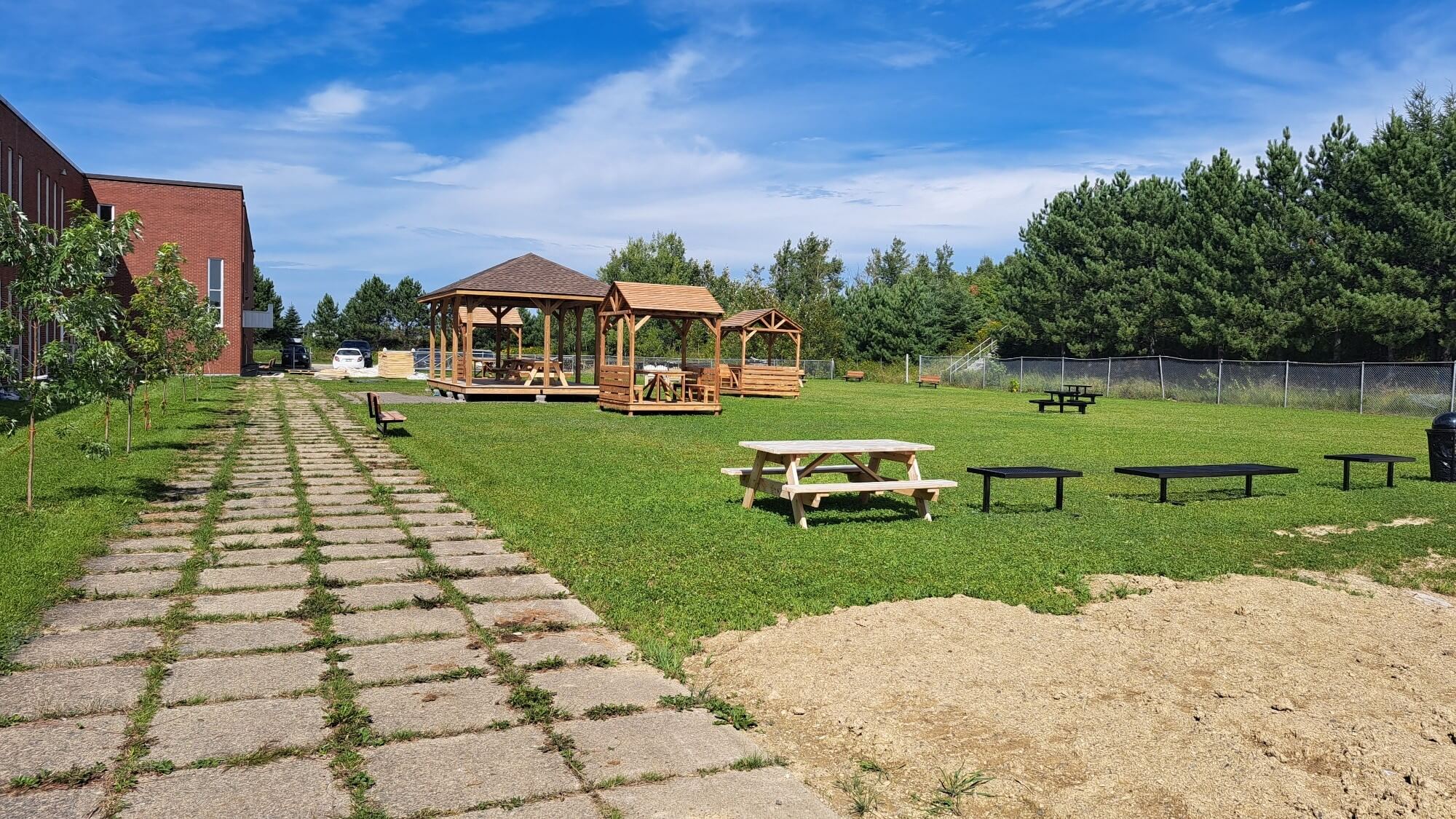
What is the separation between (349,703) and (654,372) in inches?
Result: 855

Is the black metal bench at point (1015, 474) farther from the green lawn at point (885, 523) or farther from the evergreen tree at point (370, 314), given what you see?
the evergreen tree at point (370, 314)

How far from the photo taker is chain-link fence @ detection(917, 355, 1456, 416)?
94.3 feet

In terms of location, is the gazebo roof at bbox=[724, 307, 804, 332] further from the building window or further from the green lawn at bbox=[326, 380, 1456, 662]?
the building window

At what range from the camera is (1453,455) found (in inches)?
493

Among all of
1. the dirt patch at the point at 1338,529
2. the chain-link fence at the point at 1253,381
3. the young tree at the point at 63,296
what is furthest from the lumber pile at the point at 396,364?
the dirt patch at the point at 1338,529

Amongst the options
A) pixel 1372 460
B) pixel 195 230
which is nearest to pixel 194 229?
pixel 195 230

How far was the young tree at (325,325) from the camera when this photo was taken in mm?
91125

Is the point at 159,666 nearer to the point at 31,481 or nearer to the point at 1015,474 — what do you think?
the point at 31,481

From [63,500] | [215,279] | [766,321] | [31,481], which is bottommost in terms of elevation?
[63,500]

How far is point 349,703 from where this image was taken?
4.24m

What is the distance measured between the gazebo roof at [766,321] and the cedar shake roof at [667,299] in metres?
10.8

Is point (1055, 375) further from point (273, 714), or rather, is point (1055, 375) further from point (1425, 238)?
point (273, 714)

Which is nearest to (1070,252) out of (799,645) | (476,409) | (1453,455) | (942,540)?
(476,409)

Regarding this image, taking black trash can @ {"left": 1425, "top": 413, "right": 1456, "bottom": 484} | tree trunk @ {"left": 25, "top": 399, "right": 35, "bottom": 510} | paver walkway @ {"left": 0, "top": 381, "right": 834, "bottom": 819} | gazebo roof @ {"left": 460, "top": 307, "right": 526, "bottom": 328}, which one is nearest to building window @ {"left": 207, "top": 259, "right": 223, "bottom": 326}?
gazebo roof @ {"left": 460, "top": 307, "right": 526, "bottom": 328}
